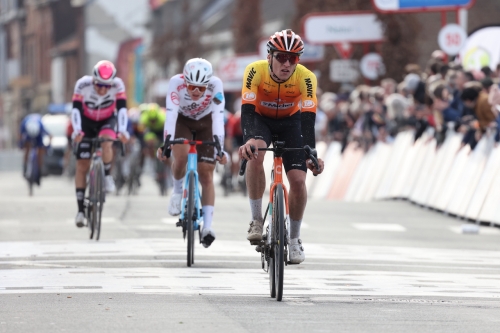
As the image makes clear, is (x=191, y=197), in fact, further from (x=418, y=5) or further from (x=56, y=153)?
(x=56, y=153)

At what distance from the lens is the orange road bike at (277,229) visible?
964 cm

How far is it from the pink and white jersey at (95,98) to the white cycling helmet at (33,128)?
1384 centimetres

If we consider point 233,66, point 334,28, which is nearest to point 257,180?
point 334,28

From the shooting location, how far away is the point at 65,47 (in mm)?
109875

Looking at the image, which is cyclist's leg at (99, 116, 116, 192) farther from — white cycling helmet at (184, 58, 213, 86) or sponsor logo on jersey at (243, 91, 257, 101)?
sponsor logo on jersey at (243, 91, 257, 101)

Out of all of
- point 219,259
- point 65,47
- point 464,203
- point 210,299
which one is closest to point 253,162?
point 210,299

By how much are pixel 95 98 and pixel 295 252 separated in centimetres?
609

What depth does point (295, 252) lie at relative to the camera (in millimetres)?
10219

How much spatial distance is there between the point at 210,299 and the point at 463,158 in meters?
10.7

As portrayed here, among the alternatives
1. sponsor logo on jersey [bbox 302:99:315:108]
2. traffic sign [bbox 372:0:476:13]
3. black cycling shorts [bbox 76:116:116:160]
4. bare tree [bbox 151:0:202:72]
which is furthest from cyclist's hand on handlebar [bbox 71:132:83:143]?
bare tree [bbox 151:0:202:72]

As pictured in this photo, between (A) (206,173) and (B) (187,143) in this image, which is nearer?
(B) (187,143)

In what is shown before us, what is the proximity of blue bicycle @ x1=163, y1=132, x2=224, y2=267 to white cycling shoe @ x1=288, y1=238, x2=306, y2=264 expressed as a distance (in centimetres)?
219

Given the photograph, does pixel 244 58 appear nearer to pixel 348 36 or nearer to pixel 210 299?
pixel 348 36

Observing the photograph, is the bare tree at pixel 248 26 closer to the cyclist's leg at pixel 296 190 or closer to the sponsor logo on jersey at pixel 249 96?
the cyclist's leg at pixel 296 190
